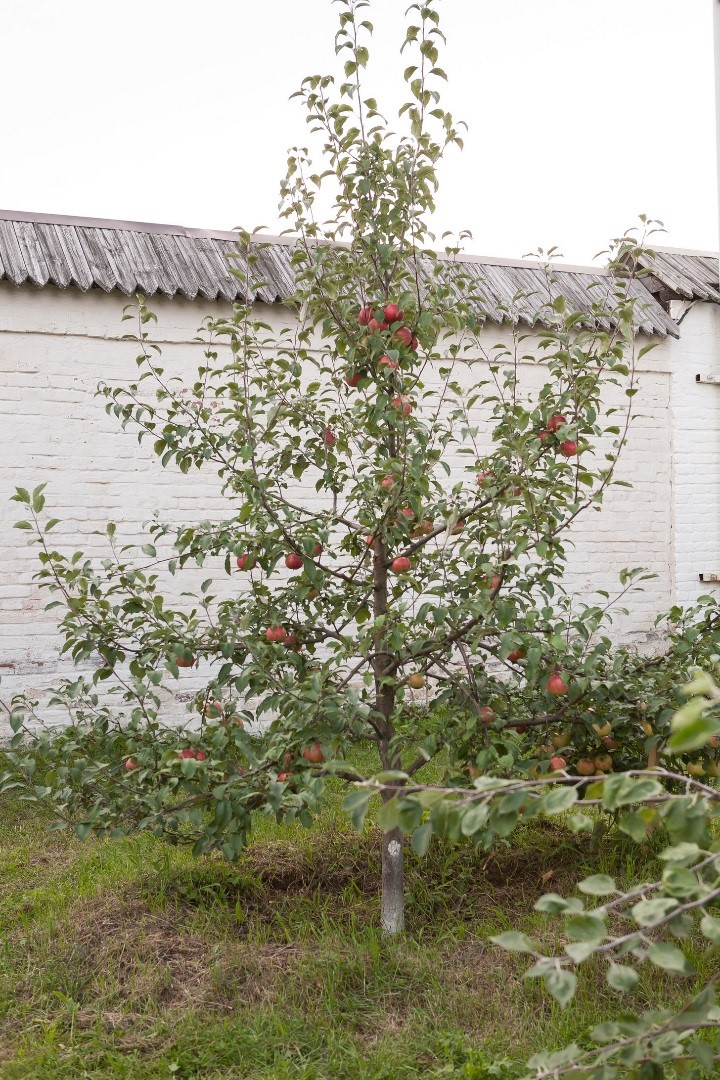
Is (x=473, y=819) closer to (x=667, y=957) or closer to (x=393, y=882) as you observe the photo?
(x=667, y=957)

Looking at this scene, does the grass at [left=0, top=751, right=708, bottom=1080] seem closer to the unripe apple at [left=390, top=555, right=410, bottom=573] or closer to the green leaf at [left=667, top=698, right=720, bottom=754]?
the unripe apple at [left=390, top=555, right=410, bottom=573]

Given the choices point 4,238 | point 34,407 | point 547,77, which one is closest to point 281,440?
point 34,407

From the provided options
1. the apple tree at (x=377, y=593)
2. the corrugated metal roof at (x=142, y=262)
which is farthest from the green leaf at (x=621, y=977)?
the corrugated metal roof at (x=142, y=262)

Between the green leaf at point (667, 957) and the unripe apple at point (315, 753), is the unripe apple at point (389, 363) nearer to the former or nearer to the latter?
the unripe apple at point (315, 753)

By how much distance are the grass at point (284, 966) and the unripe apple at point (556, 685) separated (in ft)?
2.68

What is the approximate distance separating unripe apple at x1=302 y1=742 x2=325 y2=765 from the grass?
0.67 metres

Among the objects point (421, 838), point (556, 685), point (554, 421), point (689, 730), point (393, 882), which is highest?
point (554, 421)

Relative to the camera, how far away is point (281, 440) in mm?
6488

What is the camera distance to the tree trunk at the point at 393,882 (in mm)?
2982

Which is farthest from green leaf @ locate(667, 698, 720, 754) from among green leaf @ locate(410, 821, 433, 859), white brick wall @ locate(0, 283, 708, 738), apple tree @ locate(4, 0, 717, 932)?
white brick wall @ locate(0, 283, 708, 738)

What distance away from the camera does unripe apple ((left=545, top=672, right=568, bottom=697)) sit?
279 cm

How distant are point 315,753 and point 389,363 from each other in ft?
3.72

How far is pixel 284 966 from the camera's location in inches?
111

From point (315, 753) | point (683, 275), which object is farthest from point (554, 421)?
point (683, 275)
